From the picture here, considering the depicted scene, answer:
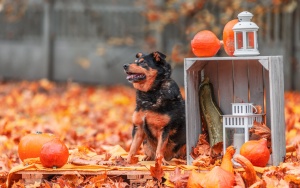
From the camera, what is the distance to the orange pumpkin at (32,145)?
21.0 feet

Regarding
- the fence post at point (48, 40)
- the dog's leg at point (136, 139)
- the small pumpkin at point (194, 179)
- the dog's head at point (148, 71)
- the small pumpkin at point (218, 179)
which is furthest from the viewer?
the fence post at point (48, 40)

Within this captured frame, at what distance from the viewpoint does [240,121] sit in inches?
237

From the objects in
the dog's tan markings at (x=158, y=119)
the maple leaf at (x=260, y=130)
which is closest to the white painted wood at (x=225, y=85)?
the maple leaf at (x=260, y=130)

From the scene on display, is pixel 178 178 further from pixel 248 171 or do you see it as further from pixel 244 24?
pixel 244 24

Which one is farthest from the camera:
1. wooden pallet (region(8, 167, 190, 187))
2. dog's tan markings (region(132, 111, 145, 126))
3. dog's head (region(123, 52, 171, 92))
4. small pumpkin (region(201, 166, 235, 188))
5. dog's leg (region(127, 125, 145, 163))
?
dog's leg (region(127, 125, 145, 163))

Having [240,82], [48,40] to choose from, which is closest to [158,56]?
[240,82]

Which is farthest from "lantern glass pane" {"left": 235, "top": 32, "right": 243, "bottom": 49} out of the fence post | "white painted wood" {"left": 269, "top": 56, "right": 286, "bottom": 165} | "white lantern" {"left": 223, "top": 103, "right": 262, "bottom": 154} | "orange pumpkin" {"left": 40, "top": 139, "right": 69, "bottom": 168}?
the fence post

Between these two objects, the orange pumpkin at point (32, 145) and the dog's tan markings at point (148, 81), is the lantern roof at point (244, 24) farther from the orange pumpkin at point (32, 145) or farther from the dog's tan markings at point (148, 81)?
the orange pumpkin at point (32, 145)

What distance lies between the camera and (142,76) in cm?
603

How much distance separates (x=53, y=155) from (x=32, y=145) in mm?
534

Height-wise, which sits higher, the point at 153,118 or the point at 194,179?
the point at 153,118

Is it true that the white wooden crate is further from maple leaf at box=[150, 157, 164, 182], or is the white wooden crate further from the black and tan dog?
maple leaf at box=[150, 157, 164, 182]

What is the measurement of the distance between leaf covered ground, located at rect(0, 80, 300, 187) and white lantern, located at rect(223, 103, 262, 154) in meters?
0.39

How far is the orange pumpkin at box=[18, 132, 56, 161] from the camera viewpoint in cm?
639
